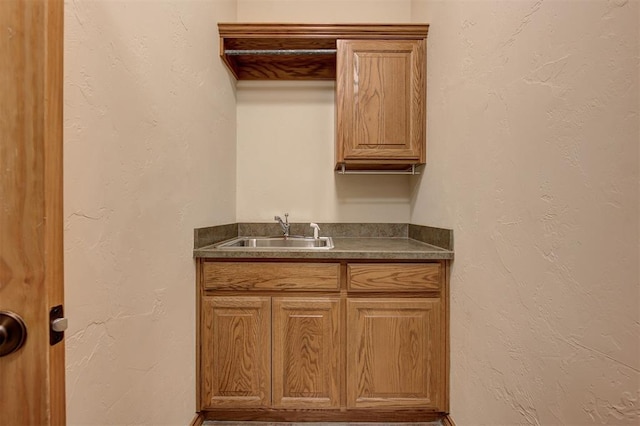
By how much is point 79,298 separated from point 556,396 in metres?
1.25

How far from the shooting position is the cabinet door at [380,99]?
5.81 feet

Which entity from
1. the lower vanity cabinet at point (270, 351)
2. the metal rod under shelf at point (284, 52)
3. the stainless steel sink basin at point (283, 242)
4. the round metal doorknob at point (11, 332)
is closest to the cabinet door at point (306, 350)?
the lower vanity cabinet at point (270, 351)


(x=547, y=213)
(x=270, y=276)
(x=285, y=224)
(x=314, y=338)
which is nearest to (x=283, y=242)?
(x=285, y=224)

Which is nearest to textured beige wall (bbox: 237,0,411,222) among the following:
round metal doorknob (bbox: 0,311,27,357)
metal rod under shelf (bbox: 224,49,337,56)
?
metal rod under shelf (bbox: 224,49,337,56)

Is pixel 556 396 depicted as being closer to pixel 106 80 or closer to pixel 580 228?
pixel 580 228

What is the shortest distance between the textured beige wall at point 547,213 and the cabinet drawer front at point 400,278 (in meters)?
0.14

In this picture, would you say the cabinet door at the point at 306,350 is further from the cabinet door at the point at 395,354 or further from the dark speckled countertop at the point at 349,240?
the dark speckled countertop at the point at 349,240

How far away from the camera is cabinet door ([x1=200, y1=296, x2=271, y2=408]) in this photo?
1515 mm

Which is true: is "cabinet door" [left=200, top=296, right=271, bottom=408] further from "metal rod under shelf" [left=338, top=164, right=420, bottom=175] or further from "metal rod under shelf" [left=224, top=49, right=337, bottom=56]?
"metal rod under shelf" [left=224, top=49, right=337, bottom=56]

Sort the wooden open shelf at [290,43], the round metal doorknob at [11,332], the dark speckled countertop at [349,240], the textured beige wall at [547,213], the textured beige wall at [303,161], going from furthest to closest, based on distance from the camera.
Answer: the textured beige wall at [303,161] < the wooden open shelf at [290,43] < the dark speckled countertop at [349,240] < the textured beige wall at [547,213] < the round metal doorknob at [11,332]

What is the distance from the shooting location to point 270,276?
1517mm

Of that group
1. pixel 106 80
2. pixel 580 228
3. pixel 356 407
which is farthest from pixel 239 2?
pixel 356 407

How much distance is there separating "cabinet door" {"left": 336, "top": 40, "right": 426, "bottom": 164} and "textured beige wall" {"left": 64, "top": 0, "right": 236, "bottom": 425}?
2.53 ft

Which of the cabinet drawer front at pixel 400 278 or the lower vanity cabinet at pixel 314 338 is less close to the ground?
the cabinet drawer front at pixel 400 278
